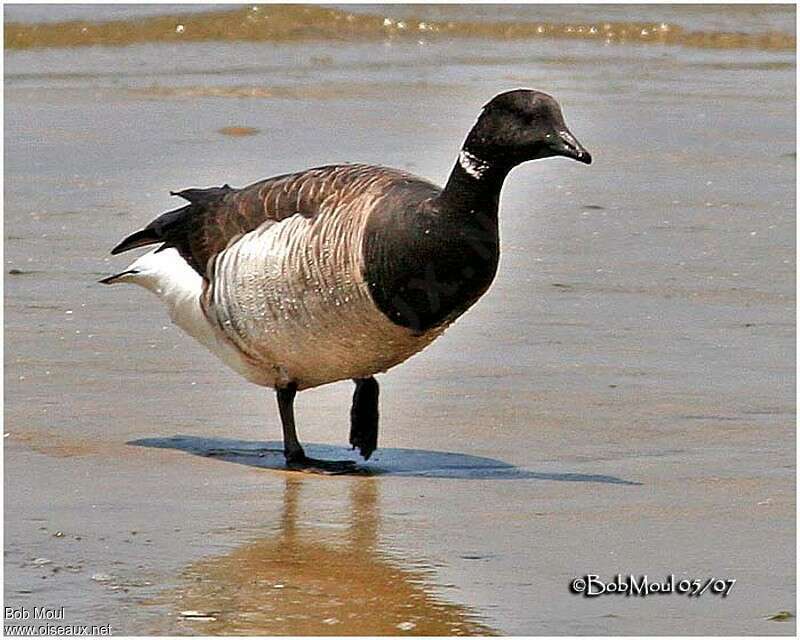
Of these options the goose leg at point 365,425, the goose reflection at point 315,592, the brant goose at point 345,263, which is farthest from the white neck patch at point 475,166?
the goose reflection at point 315,592

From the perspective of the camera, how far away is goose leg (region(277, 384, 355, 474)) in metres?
6.76

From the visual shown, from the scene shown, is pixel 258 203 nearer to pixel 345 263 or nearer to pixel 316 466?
pixel 345 263

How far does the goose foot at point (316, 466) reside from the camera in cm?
673

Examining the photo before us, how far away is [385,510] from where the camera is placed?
6.13 meters

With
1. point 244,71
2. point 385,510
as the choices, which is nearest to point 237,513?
point 385,510

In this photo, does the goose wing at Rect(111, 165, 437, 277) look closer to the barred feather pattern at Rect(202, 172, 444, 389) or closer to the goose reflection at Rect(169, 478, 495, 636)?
the barred feather pattern at Rect(202, 172, 444, 389)

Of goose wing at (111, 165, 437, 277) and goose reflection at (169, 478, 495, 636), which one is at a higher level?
goose wing at (111, 165, 437, 277)

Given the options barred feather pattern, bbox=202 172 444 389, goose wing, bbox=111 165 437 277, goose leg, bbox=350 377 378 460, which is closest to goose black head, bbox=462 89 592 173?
→ goose wing, bbox=111 165 437 277

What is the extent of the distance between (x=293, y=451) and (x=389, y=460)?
1.19 ft

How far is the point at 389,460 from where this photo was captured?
22.7 feet

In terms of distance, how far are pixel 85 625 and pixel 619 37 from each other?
16.5 m

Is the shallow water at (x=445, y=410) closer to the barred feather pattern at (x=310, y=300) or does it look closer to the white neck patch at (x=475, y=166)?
the barred feather pattern at (x=310, y=300)

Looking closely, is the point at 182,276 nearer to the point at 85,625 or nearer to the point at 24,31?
the point at 85,625

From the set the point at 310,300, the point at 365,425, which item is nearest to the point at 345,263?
the point at 310,300
